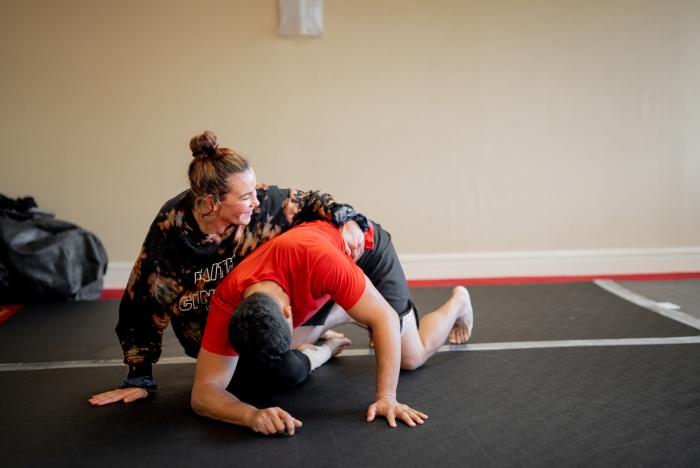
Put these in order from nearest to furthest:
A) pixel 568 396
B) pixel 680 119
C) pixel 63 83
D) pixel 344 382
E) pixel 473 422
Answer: pixel 473 422, pixel 568 396, pixel 344 382, pixel 63 83, pixel 680 119

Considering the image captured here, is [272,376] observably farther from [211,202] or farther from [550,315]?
[550,315]

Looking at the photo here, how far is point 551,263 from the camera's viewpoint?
4.36 metres

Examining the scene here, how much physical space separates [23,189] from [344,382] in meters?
2.68

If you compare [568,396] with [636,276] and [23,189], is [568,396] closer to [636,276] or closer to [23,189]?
[636,276]

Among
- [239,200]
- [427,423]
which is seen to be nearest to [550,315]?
[427,423]

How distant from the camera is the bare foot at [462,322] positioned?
2730mm

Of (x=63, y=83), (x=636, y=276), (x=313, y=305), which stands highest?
(x=63, y=83)

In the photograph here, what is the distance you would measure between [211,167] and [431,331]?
992 millimetres

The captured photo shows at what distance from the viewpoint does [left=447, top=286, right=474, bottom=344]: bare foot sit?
2.73 metres

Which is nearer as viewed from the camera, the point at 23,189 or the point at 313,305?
the point at 313,305

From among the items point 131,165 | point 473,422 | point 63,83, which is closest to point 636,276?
point 473,422

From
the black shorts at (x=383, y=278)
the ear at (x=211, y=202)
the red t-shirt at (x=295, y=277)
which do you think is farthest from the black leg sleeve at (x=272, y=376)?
the ear at (x=211, y=202)

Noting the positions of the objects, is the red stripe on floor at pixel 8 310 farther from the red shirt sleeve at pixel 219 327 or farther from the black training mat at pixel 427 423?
the red shirt sleeve at pixel 219 327

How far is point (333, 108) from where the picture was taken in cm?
421
